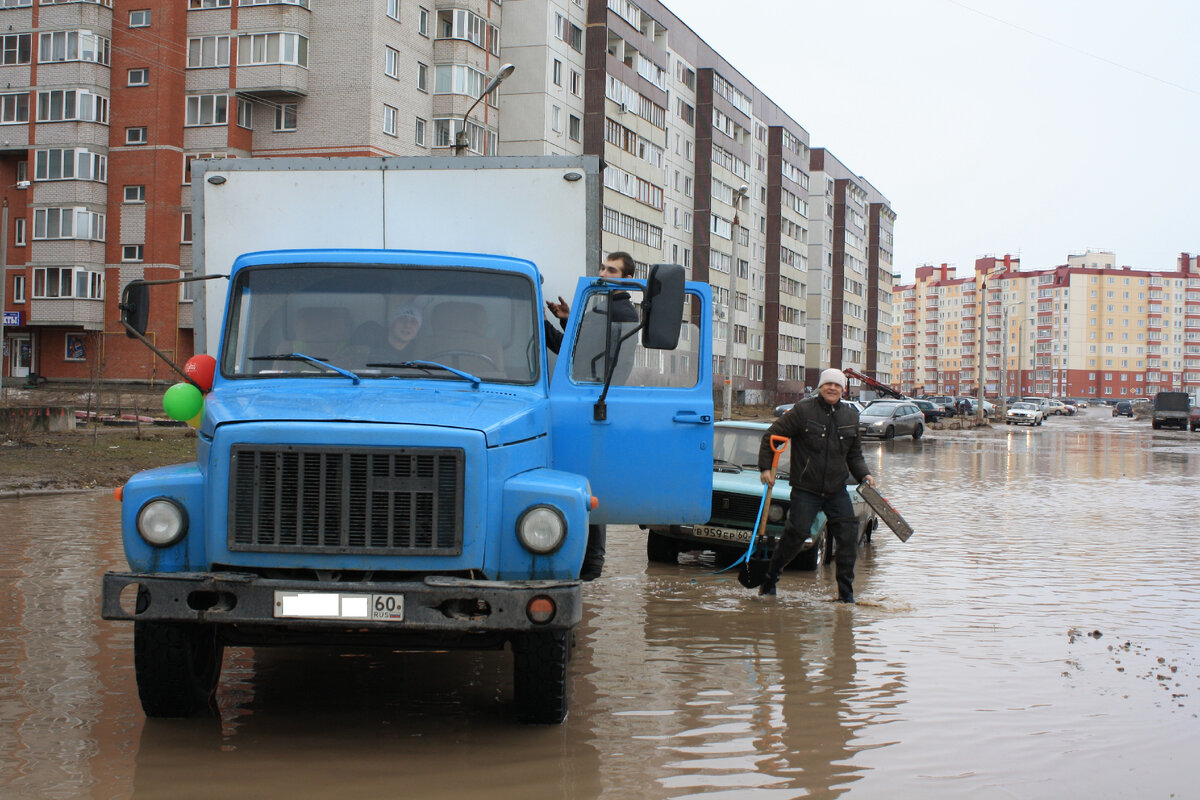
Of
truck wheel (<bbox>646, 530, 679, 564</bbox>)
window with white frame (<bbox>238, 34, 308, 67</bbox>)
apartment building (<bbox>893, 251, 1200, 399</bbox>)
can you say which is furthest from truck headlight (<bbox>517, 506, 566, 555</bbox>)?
apartment building (<bbox>893, 251, 1200, 399</bbox>)

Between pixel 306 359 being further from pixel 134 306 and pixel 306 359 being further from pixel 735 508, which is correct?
pixel 735 508

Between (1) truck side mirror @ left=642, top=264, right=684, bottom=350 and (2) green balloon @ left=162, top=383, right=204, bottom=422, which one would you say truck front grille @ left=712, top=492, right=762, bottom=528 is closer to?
(1) truck side mirror @ left=642, top=264, right=684, bottom=350

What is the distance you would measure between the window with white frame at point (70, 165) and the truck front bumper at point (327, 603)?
50.9 meters

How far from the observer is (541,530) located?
19.0ft

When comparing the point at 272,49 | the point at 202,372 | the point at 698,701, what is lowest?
the point at 698,701

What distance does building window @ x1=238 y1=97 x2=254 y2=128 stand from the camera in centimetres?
5138

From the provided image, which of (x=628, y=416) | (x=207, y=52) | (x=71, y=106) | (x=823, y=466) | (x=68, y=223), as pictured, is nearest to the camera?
(x=628, y=416)

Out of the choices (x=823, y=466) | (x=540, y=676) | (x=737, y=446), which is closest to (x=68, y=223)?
(x=737, y=446)

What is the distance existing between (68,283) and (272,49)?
40.7 feet

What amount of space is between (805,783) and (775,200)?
9178 centimetres

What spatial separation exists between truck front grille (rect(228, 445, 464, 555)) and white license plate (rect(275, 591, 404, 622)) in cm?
21

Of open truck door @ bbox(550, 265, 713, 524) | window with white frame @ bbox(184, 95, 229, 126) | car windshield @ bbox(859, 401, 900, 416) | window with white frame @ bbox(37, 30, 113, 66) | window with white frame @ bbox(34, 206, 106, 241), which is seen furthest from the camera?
window with white frame @ bbox(34, 206, 106, 241)

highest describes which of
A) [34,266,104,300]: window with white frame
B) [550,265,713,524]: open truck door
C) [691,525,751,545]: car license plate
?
[34,266,104,300]: window with white frame

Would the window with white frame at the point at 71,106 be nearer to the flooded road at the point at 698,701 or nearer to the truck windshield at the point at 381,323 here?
the flooded road at the point at 698,701
